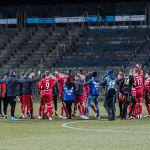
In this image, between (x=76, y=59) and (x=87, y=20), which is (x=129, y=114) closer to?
(x=76, y=59)

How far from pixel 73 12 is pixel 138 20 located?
6591mm

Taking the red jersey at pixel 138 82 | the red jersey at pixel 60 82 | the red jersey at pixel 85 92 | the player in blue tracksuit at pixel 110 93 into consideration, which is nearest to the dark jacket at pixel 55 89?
the red jersey at pixel 60 82

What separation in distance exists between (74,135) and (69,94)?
354 inches

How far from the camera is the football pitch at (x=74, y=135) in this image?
17078 mm

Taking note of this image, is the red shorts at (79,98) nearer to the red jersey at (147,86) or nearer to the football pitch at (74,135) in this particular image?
the red jersey at (147,86)

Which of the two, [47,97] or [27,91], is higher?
[27,91]

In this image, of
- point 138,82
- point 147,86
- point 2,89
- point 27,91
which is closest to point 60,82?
point 27,91

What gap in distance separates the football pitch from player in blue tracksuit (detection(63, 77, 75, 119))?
6.50ft

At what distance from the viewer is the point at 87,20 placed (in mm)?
63125

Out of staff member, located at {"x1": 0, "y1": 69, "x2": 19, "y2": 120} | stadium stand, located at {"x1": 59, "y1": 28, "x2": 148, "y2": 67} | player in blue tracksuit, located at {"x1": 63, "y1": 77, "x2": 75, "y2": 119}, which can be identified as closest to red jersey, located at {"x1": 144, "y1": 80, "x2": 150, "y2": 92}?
player in blue tracksuit, located at {"x1": 63, "y1": 77, "x2": 75, "y2": 119}

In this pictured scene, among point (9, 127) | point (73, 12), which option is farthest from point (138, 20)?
point (9, 127)

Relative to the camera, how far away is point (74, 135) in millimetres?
20391

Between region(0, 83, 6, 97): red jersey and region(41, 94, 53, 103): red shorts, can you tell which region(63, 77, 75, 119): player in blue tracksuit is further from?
region(0, 83, 6, 97): red jersey

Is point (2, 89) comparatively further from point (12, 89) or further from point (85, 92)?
point (85, 92)
